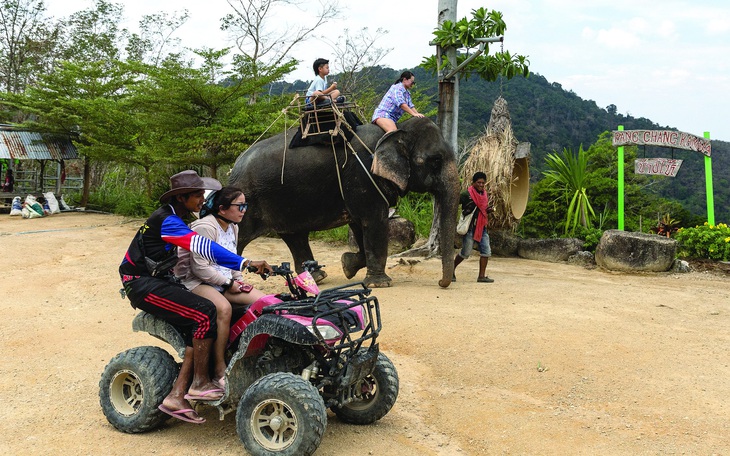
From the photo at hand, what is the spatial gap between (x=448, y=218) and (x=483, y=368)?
3.55 meters

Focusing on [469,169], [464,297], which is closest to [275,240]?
[469,169]

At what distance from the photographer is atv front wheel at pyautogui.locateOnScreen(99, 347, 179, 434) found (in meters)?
4.41

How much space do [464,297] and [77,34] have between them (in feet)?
77.8

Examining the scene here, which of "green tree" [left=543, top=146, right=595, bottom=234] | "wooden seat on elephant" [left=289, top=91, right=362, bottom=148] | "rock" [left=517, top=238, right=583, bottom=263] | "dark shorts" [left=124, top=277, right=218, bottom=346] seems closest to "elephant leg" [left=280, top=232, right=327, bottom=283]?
"wooden seat on elephant" [left=289, top=91, right=362, bottom=148]

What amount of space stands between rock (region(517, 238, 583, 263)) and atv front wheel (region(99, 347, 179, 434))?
9.24 metres

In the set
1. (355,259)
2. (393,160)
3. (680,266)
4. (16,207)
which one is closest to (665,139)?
(680,266)

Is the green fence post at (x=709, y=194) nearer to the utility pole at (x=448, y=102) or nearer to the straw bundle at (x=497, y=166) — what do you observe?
the straw bundle at (x=497, y=166)

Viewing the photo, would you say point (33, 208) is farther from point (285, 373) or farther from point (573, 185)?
point (285, 373)

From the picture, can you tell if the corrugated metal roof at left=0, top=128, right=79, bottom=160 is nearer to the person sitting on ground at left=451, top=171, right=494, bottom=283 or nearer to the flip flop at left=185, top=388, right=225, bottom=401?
the person sitting on ground at left=451, top=171, right=494, bottom=283

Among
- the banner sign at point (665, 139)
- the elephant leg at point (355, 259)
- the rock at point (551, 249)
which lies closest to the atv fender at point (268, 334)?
the elephant leg at point (355, 259)

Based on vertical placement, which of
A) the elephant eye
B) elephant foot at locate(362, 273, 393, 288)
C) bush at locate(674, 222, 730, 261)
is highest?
the elephant eye

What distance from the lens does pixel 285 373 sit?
4094 mm

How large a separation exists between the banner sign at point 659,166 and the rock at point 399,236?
4.31 meters

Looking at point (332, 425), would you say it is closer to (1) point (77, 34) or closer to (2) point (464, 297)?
(2) point (464, 297)
